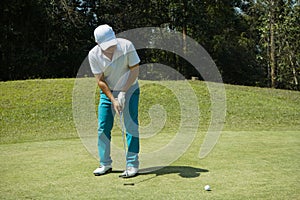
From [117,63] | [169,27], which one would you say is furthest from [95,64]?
[169,27]

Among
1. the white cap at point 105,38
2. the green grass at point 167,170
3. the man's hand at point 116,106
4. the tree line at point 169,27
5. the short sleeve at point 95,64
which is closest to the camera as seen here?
the green grass at point 167,170

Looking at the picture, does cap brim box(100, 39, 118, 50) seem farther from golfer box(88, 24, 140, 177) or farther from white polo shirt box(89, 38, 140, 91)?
white polo shirt box(89, 38, 140, 91)

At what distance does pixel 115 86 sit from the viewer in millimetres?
5133

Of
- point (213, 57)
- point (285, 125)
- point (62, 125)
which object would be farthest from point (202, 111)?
point (213, 57)

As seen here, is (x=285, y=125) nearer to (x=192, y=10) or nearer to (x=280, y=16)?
(x=280, y=16)

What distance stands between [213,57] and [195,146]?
84.3 ft

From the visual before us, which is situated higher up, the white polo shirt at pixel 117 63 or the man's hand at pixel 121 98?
the white polo shirt at pixel 117 63

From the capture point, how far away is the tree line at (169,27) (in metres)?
24.0

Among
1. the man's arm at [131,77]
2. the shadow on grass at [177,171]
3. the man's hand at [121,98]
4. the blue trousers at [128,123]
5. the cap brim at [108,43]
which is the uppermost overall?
the cap brim at [108,43]

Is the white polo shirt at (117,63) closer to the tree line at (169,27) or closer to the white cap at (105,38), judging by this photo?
the white cap at (105,38)

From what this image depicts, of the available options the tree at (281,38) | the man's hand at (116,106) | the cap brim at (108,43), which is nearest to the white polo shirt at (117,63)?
the cap brim at (108,43)

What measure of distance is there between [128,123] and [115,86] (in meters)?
0.45

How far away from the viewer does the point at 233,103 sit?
1417 cm

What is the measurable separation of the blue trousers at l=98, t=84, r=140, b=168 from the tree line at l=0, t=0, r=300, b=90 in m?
19.0
